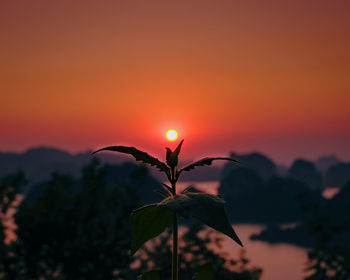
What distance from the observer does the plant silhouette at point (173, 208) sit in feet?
2.93

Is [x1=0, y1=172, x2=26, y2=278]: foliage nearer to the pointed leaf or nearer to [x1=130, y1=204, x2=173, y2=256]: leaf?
[x1=130, y1=204, x2=173, y2=256]: leaf

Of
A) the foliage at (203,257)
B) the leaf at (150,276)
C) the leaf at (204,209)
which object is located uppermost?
the foliage at (203,257)

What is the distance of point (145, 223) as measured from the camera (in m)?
1.24

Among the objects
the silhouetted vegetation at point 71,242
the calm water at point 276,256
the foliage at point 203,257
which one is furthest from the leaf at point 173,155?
the calm water at point 276,256

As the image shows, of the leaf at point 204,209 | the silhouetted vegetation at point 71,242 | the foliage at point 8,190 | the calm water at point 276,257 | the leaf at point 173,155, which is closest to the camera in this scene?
the leaf at point 204,209

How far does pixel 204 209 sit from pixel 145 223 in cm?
38

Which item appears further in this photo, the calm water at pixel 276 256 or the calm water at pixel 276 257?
the calm water at pixel 276 256

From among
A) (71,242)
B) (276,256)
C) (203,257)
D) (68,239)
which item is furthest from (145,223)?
(276,256)

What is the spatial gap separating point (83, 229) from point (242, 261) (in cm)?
675

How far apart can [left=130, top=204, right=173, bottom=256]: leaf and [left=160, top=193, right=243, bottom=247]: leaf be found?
287mm

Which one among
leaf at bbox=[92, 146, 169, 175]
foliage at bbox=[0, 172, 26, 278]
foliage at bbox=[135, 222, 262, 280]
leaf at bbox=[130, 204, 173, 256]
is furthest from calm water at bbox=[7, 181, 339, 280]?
leaf at bbox=[92, 146, 169, 175]

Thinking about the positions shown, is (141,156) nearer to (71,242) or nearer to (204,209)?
(204,209)

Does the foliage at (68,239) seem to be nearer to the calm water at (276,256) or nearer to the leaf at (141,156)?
the leaf at (141,156)

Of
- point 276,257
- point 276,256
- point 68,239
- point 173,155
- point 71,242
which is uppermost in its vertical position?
point 276,256
